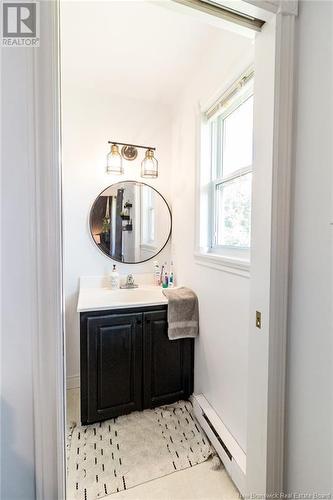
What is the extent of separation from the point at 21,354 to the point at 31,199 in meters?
0.42

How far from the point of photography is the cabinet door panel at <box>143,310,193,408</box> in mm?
1819

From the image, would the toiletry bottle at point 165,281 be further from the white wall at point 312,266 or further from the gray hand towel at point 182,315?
the white wall at point 312,266

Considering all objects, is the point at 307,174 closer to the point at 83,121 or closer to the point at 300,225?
the point at 300,225

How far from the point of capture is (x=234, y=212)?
1.61 meters

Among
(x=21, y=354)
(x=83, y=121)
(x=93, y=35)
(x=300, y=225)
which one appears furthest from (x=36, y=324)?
(x=83, y=121)

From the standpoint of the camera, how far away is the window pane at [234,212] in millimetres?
Answer: 1463

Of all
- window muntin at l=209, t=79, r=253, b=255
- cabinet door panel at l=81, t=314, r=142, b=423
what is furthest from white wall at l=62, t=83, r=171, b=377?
window muntin at l=209, t=79, r=253, b=255

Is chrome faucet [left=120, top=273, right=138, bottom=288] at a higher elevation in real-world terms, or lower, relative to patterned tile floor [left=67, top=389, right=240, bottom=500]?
higher

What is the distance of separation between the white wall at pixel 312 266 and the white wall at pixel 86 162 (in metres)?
1.70

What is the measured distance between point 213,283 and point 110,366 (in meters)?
0.94

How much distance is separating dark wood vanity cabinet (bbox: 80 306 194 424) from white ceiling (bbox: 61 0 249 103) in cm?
183

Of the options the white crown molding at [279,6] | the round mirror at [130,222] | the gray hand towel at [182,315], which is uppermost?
the white crown molding at [279,6]

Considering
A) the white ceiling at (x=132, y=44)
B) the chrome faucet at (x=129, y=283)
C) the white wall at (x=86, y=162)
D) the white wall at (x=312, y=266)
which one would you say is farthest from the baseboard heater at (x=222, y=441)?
the white ceiling at (x=132, y=44)

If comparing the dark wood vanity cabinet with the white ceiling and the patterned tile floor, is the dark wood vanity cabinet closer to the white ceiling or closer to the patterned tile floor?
the patterned tile floor
